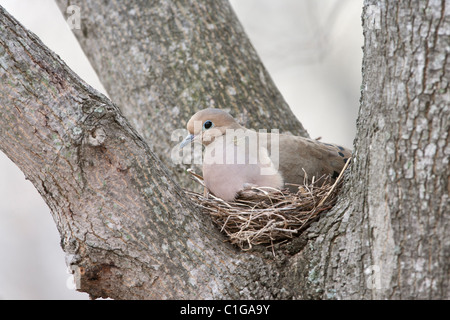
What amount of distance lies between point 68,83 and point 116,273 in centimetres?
85

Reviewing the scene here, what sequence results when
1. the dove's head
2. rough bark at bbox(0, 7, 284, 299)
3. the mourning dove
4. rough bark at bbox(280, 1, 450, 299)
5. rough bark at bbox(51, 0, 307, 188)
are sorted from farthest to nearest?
rough bark at bbox(51, 0, 307, 188), the dove's head, the mourning dove, rough bark at bbox(0, 7, 284, 299), rough bark at bbox(280, 1, 450, 299)

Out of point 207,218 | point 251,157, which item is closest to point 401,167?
point 207,218

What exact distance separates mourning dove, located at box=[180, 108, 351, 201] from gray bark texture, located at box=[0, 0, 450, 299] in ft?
1.79

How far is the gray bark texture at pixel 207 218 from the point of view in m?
1.98

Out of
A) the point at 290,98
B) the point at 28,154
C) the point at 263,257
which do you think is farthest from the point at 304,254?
the point at 290,98

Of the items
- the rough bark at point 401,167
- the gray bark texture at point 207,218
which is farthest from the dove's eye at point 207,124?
the rough bark at point 401,167

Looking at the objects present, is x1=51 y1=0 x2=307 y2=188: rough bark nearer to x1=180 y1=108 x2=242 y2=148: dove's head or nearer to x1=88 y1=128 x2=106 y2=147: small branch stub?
x1=180 y1=108 x2=242 y2=148: dove's head

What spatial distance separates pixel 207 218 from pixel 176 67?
4.76 feet

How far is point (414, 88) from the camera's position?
200 centimetres

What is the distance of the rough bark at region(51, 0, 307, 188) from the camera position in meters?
3.68

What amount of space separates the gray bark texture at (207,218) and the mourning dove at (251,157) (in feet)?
1.79

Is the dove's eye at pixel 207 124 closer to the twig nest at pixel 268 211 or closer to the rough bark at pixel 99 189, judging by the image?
the twig nest at pixel 268 211

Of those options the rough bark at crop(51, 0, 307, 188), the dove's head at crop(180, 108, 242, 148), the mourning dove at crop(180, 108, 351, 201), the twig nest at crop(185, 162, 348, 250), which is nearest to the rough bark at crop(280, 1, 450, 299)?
the twig nest at crop(185, 162, 348, 250)

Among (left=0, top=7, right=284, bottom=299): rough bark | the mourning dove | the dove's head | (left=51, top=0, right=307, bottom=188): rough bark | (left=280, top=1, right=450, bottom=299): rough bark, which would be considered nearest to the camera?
(left=280, top=1, right=450, bottom=299): rough bark
